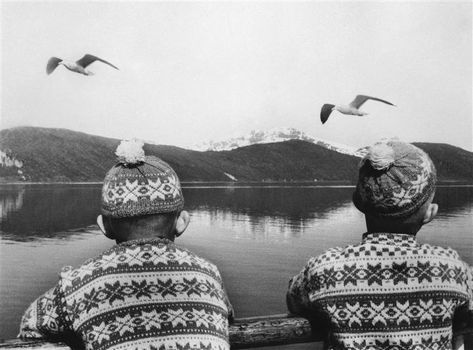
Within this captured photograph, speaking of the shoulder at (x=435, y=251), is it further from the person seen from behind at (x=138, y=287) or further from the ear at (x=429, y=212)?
the person seen from behind at (x=138, y=287)

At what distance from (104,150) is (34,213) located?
228ft

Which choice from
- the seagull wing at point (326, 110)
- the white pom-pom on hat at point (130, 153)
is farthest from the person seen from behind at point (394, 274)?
the seagull wing at point (326, 110)

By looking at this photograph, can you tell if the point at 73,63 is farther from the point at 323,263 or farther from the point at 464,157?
the point at 464,157

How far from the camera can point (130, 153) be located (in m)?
2.21

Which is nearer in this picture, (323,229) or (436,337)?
(436,337)

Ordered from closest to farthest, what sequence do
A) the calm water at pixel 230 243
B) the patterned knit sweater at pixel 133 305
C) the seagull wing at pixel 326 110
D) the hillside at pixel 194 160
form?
1. the patterned knit sweater at pixel 133 305
2. the seagull wing at pixel 326 110
3. the calm water at pixel 230 243
4. the hillside at pixel 194 160

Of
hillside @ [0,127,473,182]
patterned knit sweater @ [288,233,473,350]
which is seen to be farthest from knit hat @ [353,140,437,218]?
hillside @ [0,127,473,182]

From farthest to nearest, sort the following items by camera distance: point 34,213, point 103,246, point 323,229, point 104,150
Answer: point 104,150
point 34,213
point 323,229
point 103,246

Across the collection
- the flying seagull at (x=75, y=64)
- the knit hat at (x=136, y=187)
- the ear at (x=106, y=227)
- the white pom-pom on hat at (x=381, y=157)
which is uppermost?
the flying seagull at (x=75, y=64)

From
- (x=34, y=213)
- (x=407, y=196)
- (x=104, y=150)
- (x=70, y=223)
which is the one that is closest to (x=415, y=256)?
(x=407, y=196)

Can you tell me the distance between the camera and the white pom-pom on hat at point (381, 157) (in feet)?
7.48

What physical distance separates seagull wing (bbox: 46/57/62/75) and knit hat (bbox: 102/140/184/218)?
48.5 feet

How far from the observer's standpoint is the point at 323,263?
2400 mm

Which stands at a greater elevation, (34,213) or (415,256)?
(415,256)
